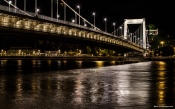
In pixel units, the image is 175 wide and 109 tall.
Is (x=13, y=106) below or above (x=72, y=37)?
below

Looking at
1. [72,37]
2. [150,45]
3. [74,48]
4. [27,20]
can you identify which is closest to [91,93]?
[27,20]

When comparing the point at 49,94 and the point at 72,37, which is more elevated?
the point at 72,37

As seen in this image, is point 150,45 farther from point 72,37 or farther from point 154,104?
point 154,104

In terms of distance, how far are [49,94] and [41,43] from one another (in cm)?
12477

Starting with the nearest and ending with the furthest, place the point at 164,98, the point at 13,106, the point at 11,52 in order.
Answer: the point at 13,106, the point at 164,98, the point at 11,52

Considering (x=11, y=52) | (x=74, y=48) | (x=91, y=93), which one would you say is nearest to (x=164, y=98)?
(x=91, y=93)

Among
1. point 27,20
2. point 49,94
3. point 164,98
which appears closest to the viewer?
point 164,98

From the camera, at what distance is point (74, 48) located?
15550cm

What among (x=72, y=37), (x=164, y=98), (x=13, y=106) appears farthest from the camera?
(x=72, y=37)

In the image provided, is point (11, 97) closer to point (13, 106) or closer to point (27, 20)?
point (13, 106)

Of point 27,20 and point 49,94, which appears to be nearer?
point 49,94

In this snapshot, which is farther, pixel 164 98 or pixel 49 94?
pixel 49 94

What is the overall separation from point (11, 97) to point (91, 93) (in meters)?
3.21

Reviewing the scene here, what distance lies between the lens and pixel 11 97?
44.7ft
